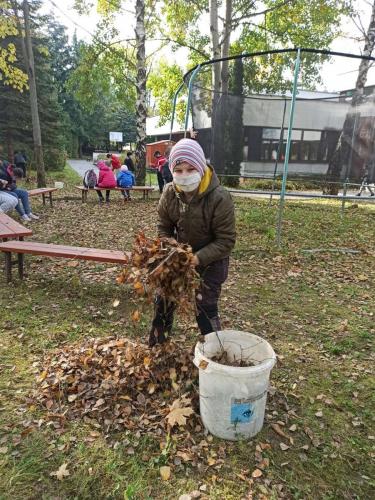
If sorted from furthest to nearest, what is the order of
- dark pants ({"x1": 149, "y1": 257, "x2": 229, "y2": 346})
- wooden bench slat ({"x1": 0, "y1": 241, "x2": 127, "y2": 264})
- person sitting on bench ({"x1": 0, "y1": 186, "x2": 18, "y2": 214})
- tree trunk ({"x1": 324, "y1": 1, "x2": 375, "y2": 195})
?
tree trunk ({"x1": 324, "y1": 1, "x2": 375, "y2": 195}) < person sitting on bench ({"x1": 0, "y1": 186, "x2": 18, "y2": 214}) < wooden bench slat ({"x1": 0, "y1": 241, "x2": 127, "y2": 264}) < dark pants ({"x1": 149, "y1": 257, "x2": 229, "y2": 346})

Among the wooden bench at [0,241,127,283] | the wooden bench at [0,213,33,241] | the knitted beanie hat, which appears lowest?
the wooden bench at [0,241,127,283]

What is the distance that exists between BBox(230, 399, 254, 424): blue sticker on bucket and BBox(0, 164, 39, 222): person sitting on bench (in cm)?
689

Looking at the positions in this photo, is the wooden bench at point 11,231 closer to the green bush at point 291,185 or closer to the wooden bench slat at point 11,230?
the wooden bench slat at point 11,230

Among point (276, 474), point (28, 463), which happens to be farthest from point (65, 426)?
point (276, 474)

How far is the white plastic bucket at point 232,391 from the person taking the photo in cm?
229

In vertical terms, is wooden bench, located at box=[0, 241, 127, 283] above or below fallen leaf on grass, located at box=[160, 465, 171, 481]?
above

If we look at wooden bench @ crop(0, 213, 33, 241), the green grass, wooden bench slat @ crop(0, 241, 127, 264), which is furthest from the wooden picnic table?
the green grass

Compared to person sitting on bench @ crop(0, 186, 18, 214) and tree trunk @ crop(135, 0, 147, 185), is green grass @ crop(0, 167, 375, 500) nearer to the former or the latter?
person sitting on bench @ crop(0, 186, 18, 214)

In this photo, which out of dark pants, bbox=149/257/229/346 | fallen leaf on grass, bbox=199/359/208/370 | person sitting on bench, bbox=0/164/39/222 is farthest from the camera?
person sitting on bench, bbox=0/164/39/222

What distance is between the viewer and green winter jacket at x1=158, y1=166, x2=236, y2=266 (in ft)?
8.79

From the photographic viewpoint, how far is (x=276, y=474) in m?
2.31

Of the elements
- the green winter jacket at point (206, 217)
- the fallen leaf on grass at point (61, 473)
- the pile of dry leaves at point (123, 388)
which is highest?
the green winter jacket at point (206, 217)

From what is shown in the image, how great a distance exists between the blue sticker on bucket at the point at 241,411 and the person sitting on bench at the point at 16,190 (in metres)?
6.89

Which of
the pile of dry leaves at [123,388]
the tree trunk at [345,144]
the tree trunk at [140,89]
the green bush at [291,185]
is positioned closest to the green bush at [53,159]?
the tree trunk at [140,89]
